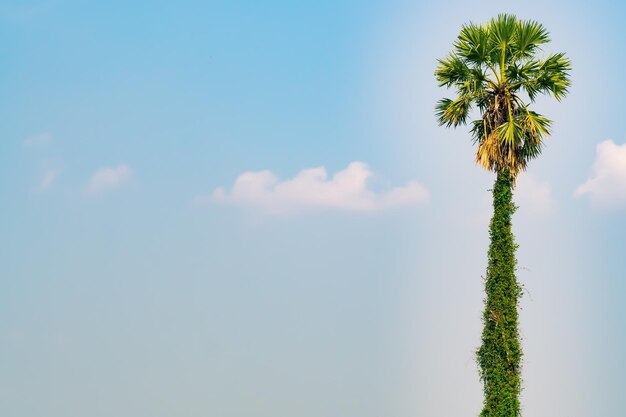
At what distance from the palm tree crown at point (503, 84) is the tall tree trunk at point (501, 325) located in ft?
6.40

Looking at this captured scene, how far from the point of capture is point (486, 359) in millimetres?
34125

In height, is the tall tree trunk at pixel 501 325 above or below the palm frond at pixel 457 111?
below

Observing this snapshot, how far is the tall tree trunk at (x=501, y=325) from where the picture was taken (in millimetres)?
33500

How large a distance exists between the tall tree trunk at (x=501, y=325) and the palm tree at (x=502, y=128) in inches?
1.4

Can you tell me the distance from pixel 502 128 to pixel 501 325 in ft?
24.8

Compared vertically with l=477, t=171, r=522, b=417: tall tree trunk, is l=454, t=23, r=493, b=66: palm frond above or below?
above

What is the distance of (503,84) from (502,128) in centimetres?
193

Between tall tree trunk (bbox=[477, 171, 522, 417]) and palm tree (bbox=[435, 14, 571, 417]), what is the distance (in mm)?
36

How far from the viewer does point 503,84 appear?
36500 millimetres

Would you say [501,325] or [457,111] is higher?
[457,111]

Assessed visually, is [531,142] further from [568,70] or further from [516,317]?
[516,317]

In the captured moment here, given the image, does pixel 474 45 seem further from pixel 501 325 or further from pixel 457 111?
pixel 501 325

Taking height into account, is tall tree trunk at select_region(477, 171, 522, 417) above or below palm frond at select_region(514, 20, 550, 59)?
below

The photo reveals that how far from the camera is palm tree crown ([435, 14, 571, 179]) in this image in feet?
117
